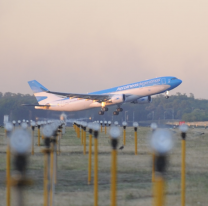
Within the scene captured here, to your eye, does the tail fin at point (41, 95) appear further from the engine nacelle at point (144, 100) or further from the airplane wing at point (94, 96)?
the engine nacelle at point (144, 100)

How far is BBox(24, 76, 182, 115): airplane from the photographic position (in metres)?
54.0

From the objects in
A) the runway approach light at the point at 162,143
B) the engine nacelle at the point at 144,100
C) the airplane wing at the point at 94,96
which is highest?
the airplane wing at the point at 94,96

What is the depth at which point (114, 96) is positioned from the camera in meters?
57.1

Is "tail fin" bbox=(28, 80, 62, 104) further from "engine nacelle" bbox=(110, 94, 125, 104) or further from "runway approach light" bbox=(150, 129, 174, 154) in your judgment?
"runway approach light" bbox=(150, 129, 174, 154)

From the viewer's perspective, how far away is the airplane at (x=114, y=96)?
54.0 m

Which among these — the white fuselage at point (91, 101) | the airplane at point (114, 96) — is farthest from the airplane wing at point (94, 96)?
the white fuselage at point (91, 101)

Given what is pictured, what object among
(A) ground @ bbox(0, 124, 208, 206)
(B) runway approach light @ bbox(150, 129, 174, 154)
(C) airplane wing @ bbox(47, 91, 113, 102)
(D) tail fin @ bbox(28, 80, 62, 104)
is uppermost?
(D) tail fin @ bbox(28, 80, 62, 104)

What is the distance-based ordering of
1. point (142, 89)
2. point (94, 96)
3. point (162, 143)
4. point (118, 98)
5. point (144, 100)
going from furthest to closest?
point (144, 100)
point (94, 96)
point (118, 98)
point (142, 89)
point (162, 143)

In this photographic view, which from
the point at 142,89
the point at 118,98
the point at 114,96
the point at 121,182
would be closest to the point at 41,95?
the point at 114,96

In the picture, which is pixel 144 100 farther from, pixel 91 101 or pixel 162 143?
pixel 162 143

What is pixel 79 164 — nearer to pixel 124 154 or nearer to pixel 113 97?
pixel 124 154

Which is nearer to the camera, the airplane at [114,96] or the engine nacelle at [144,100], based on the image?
the airplane at [114,96]

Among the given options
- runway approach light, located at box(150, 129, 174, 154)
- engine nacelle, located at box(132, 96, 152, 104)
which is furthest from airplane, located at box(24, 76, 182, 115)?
runway approach light, located at box(150, 129, 174, 154)

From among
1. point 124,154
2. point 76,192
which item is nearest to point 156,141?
point 76,192
